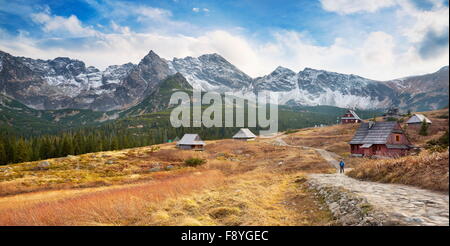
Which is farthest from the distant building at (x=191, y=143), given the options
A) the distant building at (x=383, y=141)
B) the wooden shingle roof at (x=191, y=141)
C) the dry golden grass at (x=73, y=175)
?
the distant building at (x=383, y=141)

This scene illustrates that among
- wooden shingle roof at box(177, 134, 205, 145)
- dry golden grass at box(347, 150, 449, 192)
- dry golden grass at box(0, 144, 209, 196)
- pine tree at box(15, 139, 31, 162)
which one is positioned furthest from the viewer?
wooden shingle roof at box(177, 134, 205, 145)

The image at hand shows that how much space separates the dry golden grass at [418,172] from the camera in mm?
10328

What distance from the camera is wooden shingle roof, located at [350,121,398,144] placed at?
49.0m

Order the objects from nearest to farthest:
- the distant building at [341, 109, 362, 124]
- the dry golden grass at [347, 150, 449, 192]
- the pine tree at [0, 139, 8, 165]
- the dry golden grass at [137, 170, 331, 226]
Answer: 1. the dry golden grass at [137, 170, 331, 226]
2. the dry golden grass at [347, 150, 449, 192]
3. the pine tree at [0, 139, 8, 165]
4. the distant building at [341, 109, 362, 124]

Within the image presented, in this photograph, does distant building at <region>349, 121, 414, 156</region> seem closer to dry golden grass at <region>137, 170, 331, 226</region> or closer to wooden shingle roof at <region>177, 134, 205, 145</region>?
dry golden grass at <region>137, 170, 331, 226</region>

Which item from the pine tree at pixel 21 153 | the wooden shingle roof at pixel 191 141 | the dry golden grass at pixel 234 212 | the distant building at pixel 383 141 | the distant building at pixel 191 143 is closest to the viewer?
the dry golden grass at pixel 234 212

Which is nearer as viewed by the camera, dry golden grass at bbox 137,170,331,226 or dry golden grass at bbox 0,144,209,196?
dry golden grass at bbox 137,170,331,226

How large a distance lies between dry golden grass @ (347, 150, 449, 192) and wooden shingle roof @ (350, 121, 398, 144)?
36.7m

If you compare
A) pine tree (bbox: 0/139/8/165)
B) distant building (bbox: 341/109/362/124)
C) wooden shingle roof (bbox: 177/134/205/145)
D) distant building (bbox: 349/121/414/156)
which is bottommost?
pine tree (bbox: 0/139/8/165)

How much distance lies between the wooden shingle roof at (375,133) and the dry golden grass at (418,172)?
3673 centimetres

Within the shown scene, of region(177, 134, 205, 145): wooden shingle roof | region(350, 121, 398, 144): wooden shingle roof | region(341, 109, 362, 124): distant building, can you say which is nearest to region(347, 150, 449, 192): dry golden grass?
region(350, 121, 398, 144): wooden shingle roof

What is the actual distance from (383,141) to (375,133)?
3.50 meters

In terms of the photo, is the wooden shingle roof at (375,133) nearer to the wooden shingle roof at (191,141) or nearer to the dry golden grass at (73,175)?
the dry golden grass at (73,175)
